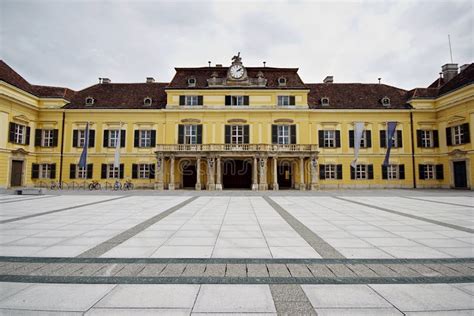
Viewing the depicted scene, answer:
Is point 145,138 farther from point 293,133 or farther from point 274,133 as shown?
point 293,133

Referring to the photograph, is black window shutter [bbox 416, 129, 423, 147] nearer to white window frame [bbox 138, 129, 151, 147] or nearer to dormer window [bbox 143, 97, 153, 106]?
white window frame [bbox 138, 129, 151, 147]

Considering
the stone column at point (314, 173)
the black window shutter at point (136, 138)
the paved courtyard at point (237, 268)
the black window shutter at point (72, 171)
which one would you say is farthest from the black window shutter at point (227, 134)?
the paved courtyard at point (237, 268)

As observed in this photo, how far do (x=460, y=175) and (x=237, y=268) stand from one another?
29.4m

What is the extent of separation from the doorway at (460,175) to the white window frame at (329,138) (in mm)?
11595

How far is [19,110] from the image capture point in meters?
24.4

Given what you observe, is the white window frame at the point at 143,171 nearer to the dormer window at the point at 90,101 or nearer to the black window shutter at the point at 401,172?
the dormer window at the point at 90,101

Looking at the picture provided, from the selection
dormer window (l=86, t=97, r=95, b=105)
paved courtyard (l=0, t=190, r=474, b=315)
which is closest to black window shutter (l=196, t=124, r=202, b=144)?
dormer window (l=86, t=97, r=95, b=105)

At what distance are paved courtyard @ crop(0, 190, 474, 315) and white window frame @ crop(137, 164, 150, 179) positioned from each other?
64.8 ft

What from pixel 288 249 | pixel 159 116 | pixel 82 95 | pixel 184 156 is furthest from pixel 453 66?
pixel 82 95

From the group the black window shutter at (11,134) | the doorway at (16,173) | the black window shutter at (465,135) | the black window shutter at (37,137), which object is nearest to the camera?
the black window shutter at (465,135)

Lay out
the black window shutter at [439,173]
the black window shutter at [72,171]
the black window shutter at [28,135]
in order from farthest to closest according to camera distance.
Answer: the black window shutter at [72,171]
the black window shutter at [439,173]
the black window shutter at [28,135]

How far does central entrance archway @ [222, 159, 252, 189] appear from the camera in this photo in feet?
89.2

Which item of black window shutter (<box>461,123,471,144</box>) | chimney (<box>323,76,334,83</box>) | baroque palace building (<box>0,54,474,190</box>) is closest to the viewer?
black window shutter (<box>461,123,471,144</box>)

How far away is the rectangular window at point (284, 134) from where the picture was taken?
87.9 ft
